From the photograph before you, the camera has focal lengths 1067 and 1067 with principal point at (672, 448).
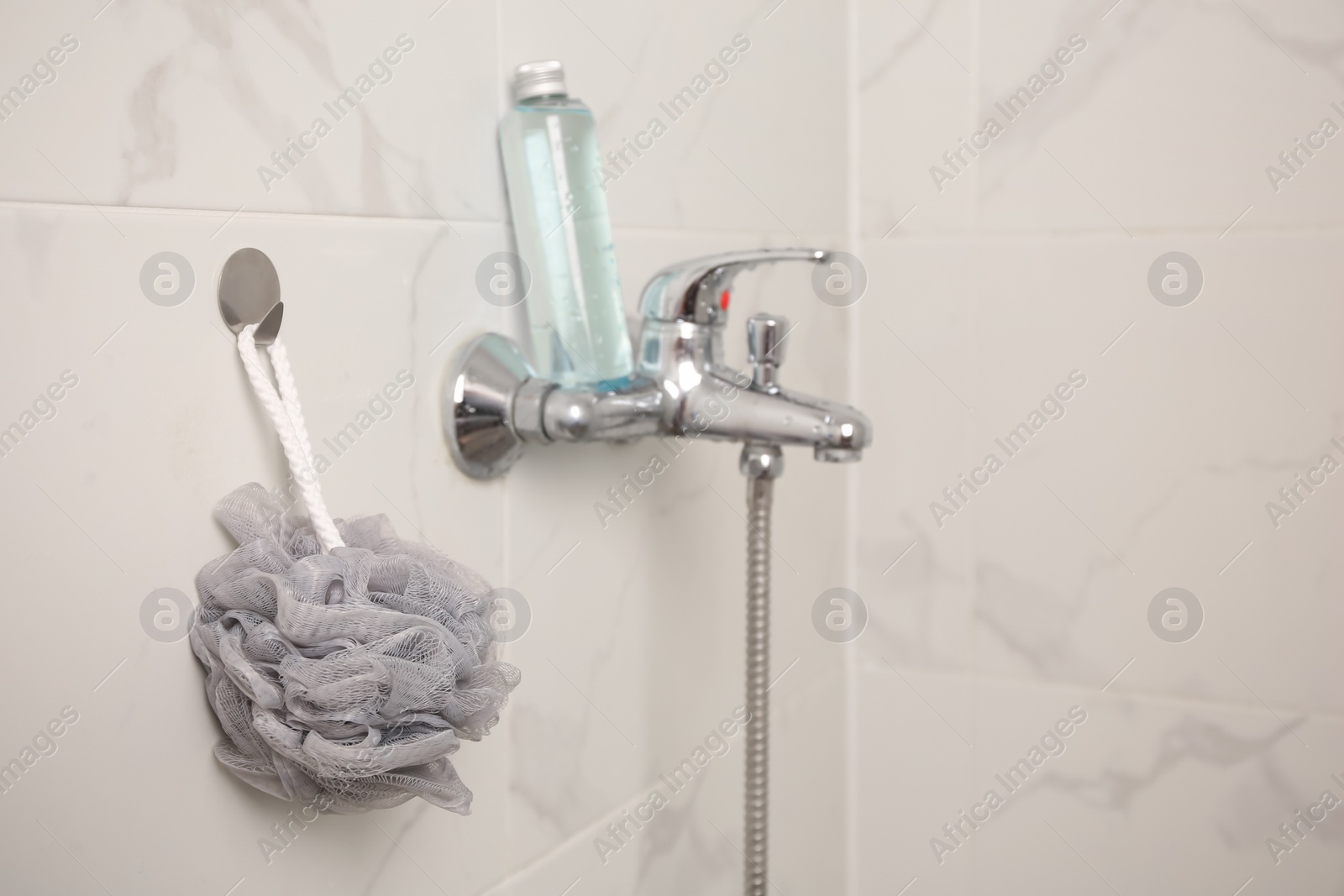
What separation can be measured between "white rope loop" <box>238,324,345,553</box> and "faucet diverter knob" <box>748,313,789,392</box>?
0.28m

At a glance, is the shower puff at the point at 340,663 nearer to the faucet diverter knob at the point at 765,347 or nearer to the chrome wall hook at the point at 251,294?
the chrome wall hook at the point at 251,294

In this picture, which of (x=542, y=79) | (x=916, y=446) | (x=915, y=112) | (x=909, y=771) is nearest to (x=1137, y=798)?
(x=909, y=771)

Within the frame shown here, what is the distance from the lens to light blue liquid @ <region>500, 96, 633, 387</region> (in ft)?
1.84

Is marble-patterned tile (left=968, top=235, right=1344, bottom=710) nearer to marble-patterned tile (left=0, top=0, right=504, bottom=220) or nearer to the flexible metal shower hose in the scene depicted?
the flexible metal shower hose

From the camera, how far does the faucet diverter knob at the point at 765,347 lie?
2.09 ft

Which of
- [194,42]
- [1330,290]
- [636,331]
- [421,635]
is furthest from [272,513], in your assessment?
[1330,290]

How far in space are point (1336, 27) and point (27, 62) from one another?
2.84 feet

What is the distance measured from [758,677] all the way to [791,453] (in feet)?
0.83

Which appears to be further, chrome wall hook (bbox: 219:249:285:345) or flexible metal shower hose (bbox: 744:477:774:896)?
flexible metal shower hose (bbox: 744:477:774:896)

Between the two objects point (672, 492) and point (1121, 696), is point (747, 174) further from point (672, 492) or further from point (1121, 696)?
point (1121, 696)

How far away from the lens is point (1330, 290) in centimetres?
82

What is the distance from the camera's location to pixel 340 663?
0.39 m

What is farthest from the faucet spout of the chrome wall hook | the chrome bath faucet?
the chrome wall hook

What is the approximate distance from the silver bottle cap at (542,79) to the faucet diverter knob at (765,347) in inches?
6.9
